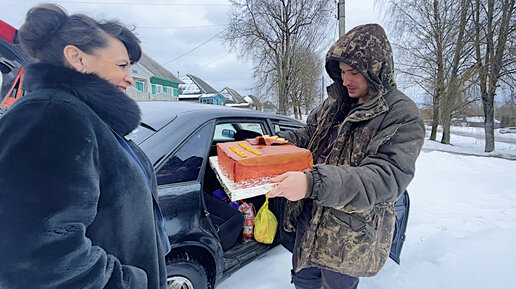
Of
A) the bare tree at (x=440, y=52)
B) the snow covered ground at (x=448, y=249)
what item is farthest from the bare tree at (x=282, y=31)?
the snow covered ground at (x=448, y=249)

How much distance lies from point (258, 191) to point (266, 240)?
133cm

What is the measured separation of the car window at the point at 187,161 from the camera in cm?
155

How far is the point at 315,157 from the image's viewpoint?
151cm

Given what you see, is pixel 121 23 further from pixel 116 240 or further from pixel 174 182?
pixel 174 182

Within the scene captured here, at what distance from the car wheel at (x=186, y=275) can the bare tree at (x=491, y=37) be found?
14399 mm

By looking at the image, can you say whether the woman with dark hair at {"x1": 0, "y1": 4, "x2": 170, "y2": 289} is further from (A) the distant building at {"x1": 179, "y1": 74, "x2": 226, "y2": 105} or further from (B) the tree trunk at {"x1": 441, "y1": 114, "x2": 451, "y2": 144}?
(A) the distant building at {"x1": 179, "y1": 74, "x2": 226, "y2": 105}

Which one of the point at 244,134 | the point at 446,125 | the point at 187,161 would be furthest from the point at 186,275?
the point at 446,125

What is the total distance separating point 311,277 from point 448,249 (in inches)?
70.3

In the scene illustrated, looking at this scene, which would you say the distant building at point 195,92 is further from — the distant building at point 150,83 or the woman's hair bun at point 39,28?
the woman's hair bun at point 39,28

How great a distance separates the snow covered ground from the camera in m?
2.11

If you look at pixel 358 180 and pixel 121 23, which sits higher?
pixel 121 23

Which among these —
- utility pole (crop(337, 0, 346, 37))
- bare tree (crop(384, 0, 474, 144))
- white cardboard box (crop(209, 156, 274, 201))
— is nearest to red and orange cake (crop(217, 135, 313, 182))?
white cardboard box (crop(209, 156, 274, 201))

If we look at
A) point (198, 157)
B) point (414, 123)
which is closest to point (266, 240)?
point (198, 157)

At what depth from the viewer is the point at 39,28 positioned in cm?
73
